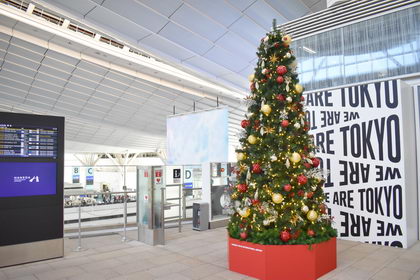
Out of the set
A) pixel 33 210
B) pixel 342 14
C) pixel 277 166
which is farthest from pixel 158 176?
pixel 342 14

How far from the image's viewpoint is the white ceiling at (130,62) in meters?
12.1

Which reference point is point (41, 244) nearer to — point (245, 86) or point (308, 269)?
point (308, 269)

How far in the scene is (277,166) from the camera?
4.93 meters

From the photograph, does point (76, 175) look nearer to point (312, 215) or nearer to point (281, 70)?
point (281, 70)

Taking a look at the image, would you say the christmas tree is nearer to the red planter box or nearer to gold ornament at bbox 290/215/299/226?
gold ornament at bbox 290/215/299/226

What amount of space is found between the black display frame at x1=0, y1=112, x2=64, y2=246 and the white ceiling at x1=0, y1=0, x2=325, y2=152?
6.98 meters

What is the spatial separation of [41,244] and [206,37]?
33.4ft

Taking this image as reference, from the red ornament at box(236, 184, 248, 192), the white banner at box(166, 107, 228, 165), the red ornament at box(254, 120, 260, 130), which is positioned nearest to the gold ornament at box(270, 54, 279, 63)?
the red ornament at box(254, 120, 260, 130)

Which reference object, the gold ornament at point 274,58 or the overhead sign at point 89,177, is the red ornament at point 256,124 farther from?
the overhead sign at point 89,177

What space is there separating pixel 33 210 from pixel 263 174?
163 inches

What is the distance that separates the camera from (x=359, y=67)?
780cm

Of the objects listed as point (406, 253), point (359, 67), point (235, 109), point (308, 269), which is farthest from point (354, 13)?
point (235, 109)

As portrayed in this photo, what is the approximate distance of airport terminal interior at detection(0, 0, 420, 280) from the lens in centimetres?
501

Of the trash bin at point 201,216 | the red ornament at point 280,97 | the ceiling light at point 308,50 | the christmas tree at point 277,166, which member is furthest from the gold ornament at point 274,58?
the trash bin at point 201,216
